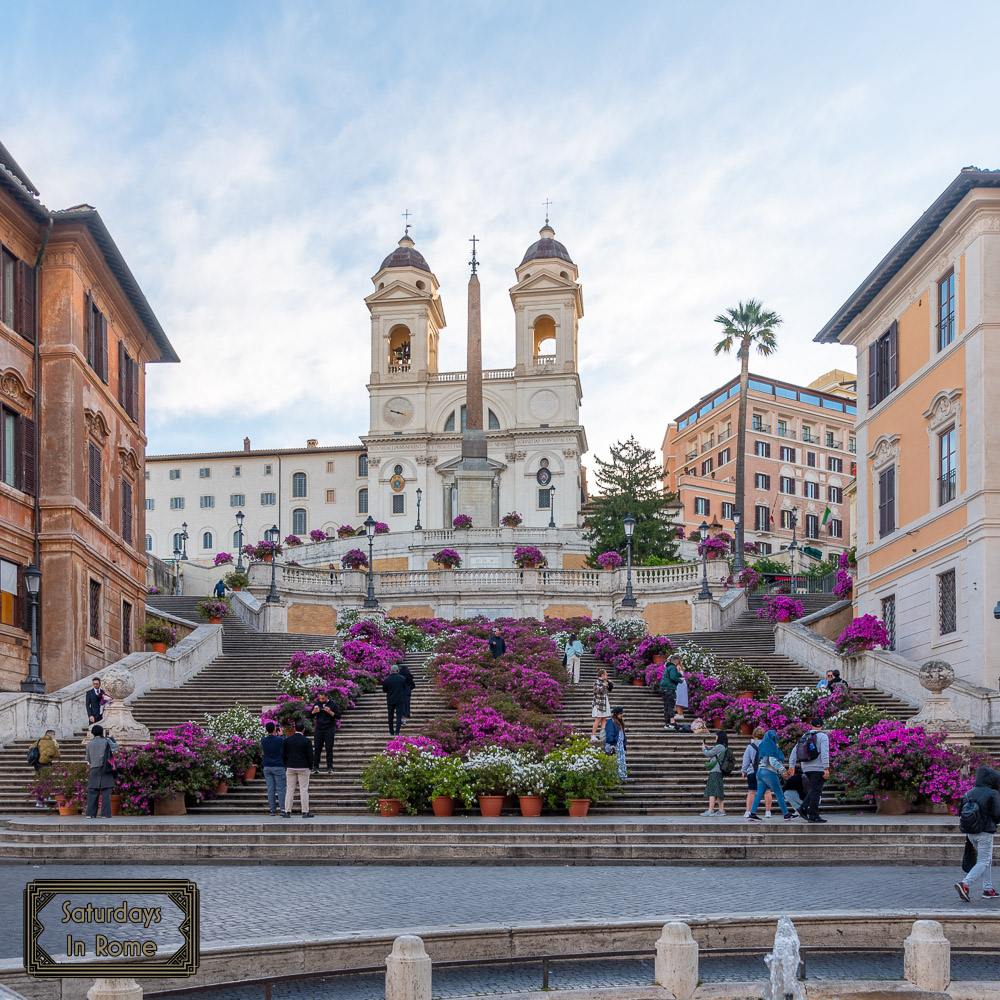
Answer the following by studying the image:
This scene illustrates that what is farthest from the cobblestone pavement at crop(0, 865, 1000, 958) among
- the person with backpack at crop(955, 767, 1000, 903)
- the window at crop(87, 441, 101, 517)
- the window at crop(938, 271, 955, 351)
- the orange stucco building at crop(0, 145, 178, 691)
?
the window at crop(938, 271, 955, 351)

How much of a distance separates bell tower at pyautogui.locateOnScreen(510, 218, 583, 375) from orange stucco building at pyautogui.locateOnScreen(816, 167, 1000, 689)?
179 ft

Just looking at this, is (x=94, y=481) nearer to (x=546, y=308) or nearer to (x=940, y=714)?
(x=940, y=714)

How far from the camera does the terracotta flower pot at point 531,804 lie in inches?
726

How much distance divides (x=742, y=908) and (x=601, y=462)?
49753 millimetres

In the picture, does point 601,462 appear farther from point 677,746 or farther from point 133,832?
point 133,832

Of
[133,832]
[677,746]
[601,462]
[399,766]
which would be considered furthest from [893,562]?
[601,462]

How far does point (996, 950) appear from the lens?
9.85 metres

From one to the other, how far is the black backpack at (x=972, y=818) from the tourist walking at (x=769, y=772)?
5250 mm

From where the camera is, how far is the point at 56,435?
91.2 feet

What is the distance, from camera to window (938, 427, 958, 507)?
88.0 feet

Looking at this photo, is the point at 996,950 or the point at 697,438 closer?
the point at 996,950

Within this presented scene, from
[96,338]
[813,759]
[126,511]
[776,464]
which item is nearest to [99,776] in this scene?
[813,759]

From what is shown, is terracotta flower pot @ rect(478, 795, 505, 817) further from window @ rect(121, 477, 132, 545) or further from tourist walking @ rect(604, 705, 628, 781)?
window @ rect(121, 477, 132, 545)

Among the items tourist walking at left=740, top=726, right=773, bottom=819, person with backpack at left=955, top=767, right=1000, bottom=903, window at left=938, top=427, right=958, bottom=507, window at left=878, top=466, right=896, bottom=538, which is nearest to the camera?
person with backpack at left=955, top=767, right=1000, bottom=903
